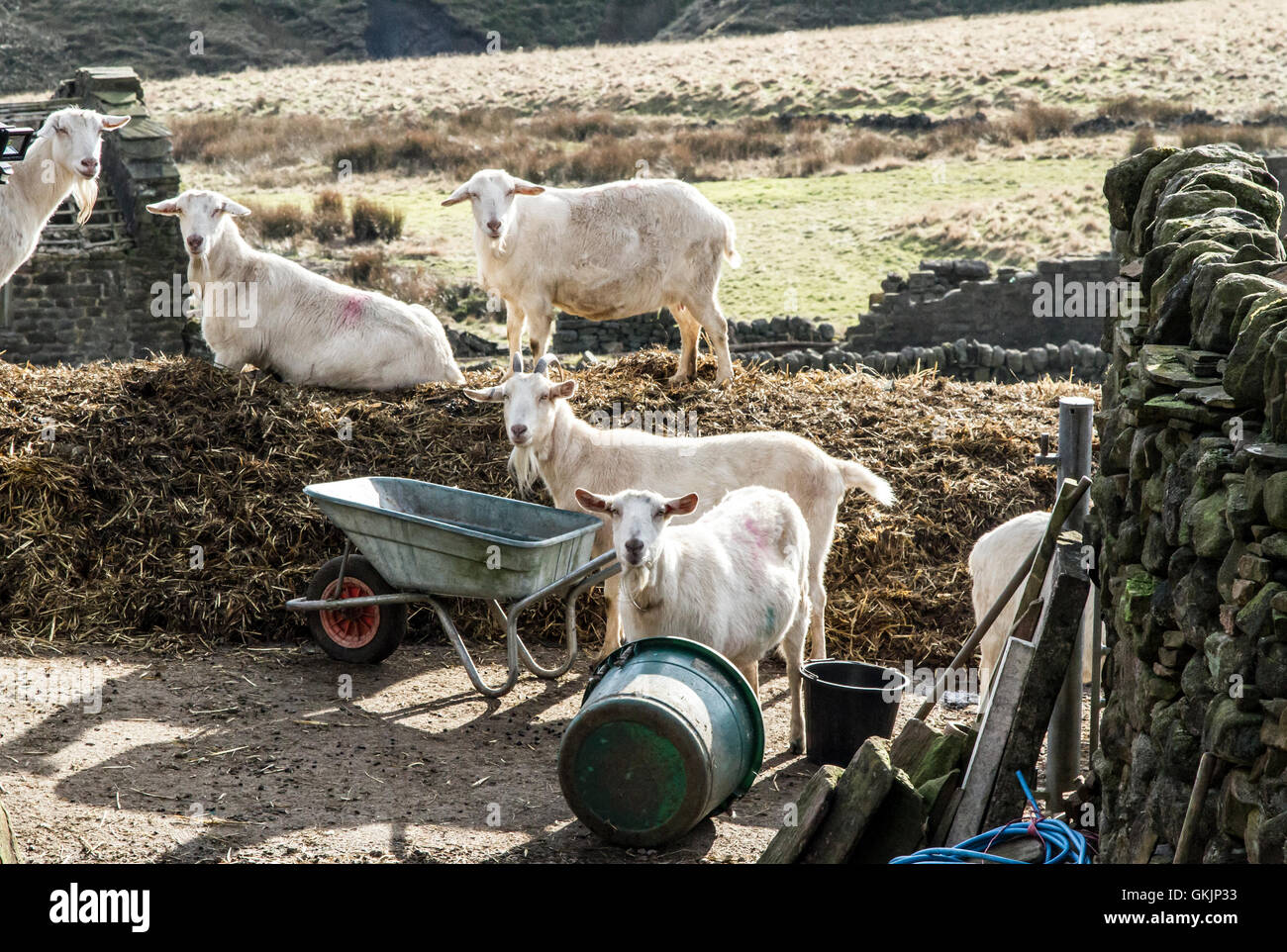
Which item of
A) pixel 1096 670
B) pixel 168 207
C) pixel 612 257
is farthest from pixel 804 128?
pixel 1096 670

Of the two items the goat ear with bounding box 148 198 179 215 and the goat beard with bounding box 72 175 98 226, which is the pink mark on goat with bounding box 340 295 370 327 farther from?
the goat beard with bounding box 72 175 98 226

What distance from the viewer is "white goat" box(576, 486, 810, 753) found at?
21.1 ft

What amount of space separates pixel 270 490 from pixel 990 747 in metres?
5.52

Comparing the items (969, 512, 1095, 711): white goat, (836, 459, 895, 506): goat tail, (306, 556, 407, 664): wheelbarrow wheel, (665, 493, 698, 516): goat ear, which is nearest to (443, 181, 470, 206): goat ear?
(306, 556, 407, 664): wheelbarrow wheel

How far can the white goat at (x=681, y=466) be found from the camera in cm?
819

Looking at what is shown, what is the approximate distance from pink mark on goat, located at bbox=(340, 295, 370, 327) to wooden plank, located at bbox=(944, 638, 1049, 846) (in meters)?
6.31

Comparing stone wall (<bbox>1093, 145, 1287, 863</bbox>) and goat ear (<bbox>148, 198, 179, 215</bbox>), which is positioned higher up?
goat ear (<bbox>148, 198, 179, 215</bbox>)

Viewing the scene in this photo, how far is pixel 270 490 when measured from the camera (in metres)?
9.10

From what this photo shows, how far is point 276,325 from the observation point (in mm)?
10227

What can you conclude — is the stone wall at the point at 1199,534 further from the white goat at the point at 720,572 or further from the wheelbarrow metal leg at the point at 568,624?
the wheelbarrow metal leg at the point at 568,624

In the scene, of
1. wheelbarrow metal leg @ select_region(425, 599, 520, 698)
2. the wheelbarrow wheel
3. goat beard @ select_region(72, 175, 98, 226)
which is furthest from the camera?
goat beard @ select_region(72, 175, 98, 226)

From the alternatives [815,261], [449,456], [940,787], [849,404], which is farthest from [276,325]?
[815,261]

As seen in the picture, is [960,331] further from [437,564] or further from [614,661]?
[614,661]
